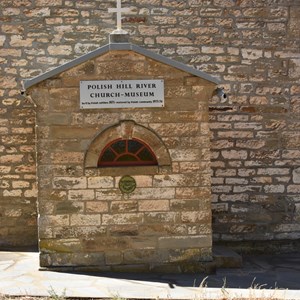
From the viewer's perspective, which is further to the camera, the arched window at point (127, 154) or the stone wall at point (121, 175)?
the arched window at point (127, 154)

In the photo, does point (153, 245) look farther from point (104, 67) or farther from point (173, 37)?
point (173, 37)

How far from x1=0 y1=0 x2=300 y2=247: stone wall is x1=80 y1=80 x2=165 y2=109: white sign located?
1.70m

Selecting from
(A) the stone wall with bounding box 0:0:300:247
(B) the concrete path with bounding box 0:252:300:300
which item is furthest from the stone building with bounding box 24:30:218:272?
(A) the stone wall with bounding box 0:0:300:247

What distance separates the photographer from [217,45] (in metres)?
7.46

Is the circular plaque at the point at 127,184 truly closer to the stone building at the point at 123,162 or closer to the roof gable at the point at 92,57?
the stone building at the point at 123,162

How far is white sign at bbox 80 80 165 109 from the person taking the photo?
583cm

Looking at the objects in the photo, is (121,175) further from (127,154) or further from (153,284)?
(153,284)

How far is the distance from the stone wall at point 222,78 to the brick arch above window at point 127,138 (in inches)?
68.6

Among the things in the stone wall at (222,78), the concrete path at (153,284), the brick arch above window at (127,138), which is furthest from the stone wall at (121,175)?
the stone wall at (222,78)

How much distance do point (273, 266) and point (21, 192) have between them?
3702 mm

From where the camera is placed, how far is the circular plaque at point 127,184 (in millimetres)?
5926

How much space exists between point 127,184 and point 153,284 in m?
1.20

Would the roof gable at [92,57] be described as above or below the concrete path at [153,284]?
above

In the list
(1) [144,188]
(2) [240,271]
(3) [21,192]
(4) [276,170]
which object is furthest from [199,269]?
(3) [21,192]
